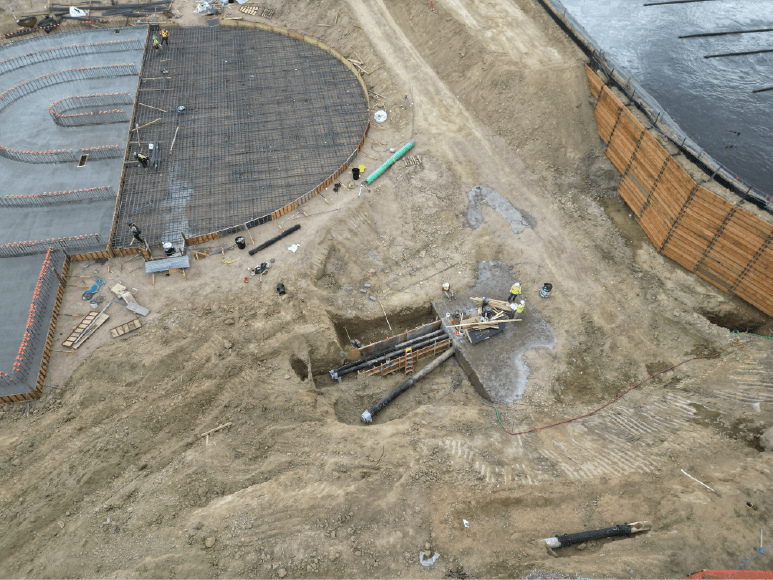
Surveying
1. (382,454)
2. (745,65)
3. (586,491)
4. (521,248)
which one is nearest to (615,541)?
(586,491)

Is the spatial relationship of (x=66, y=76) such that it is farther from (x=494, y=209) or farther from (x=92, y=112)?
(x=494, y=209)

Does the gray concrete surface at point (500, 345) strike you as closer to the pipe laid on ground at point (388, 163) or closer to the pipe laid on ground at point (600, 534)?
the pipe laid on ground at point (600, 534)

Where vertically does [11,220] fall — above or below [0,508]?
above

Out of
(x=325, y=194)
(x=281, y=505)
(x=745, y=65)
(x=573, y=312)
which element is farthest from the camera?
(x=745, y=65)

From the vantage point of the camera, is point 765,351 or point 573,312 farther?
point 573,312

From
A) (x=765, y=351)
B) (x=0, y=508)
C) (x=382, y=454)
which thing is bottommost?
(x=0, y=508)

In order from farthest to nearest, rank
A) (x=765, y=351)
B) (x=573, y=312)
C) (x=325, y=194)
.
Result: (x=325, y=194)
(x=573, y=312)
(x=765, y=351)

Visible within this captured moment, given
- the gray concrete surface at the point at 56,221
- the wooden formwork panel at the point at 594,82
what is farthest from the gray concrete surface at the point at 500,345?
the gray concrete surface at the point at 56,221

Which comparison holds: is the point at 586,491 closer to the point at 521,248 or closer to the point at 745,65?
the point at 521,248
